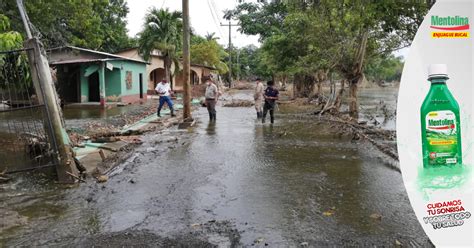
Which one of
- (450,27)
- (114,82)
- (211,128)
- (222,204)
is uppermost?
(114,82)

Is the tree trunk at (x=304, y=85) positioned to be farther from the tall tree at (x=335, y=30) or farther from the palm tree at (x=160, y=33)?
the palm tree at (x=160, y=33)

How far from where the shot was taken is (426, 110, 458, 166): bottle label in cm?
227

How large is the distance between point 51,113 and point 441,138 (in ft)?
18.5

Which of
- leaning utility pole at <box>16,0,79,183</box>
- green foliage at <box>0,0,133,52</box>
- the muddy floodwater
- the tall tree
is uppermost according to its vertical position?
green foliage at <box>0,0,133,52</box>

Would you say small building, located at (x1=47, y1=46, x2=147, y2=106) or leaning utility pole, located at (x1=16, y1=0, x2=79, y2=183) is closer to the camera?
leaning utility pole, located at (x1=16, y1=0, x2=79, y2=183)

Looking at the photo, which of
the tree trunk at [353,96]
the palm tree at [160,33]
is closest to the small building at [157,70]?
the palm tree at [160,33]

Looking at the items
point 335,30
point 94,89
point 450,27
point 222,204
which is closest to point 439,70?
point 450,27

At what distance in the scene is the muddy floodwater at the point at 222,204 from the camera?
4.30m

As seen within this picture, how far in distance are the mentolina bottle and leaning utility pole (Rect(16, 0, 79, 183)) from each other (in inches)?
215

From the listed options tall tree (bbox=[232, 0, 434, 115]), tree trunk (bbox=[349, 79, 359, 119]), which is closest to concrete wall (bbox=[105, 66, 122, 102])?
tall tree (bbox=[232, 0, 434, 115])

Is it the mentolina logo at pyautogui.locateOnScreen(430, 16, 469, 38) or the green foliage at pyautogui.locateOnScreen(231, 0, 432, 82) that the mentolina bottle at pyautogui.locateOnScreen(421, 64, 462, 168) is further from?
the green foliage at pyautogui.locateOnScreen(231, 0, 432, 82)

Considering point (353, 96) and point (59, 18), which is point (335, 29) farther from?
point (59, 18)

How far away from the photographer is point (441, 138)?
2277 mm

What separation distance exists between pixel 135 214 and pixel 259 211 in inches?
58.9
